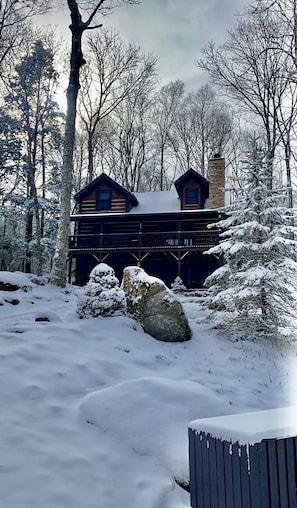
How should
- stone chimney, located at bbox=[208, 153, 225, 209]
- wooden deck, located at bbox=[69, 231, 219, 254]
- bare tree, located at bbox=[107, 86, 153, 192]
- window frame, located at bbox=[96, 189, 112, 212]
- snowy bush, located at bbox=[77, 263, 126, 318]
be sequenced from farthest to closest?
1. bare tree, located at bbox=[107, 86, 153, 192]
2. window frame, located at bbox=[96, 189, 112, 212]
3. stone chimney, located at bbox=[208, 153, 225, 209]
4. wooden deck, located at bbox=[69, 231, 219, 254]
5. snowy bush, located at bbox=[77, 263, 126, 318]

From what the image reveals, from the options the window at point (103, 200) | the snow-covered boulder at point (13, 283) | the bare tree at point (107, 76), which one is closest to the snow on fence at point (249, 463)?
the snow-covered boulder at point (13, 283)

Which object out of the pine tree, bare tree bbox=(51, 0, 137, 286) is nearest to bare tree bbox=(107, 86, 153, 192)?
bare tree bbox=(51, 0, 137, 286)

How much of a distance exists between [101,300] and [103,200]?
50.2ft

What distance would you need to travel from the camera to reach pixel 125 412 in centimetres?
426

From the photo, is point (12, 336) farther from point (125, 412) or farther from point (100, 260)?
point (100, 260)

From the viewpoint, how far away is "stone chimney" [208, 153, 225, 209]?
21406mm

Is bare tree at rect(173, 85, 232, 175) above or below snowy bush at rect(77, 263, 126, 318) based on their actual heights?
above

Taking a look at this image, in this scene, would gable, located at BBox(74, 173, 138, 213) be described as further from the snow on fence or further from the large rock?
the snow on fence

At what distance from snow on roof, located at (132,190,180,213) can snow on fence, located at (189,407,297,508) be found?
781 inches

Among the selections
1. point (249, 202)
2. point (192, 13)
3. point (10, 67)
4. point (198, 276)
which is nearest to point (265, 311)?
point (249, 202)

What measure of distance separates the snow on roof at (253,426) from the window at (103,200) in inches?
824

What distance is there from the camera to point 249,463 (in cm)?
231

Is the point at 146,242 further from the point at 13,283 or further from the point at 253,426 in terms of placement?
the point at 253,426

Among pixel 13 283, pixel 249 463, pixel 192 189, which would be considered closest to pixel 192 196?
pixel 192 189
